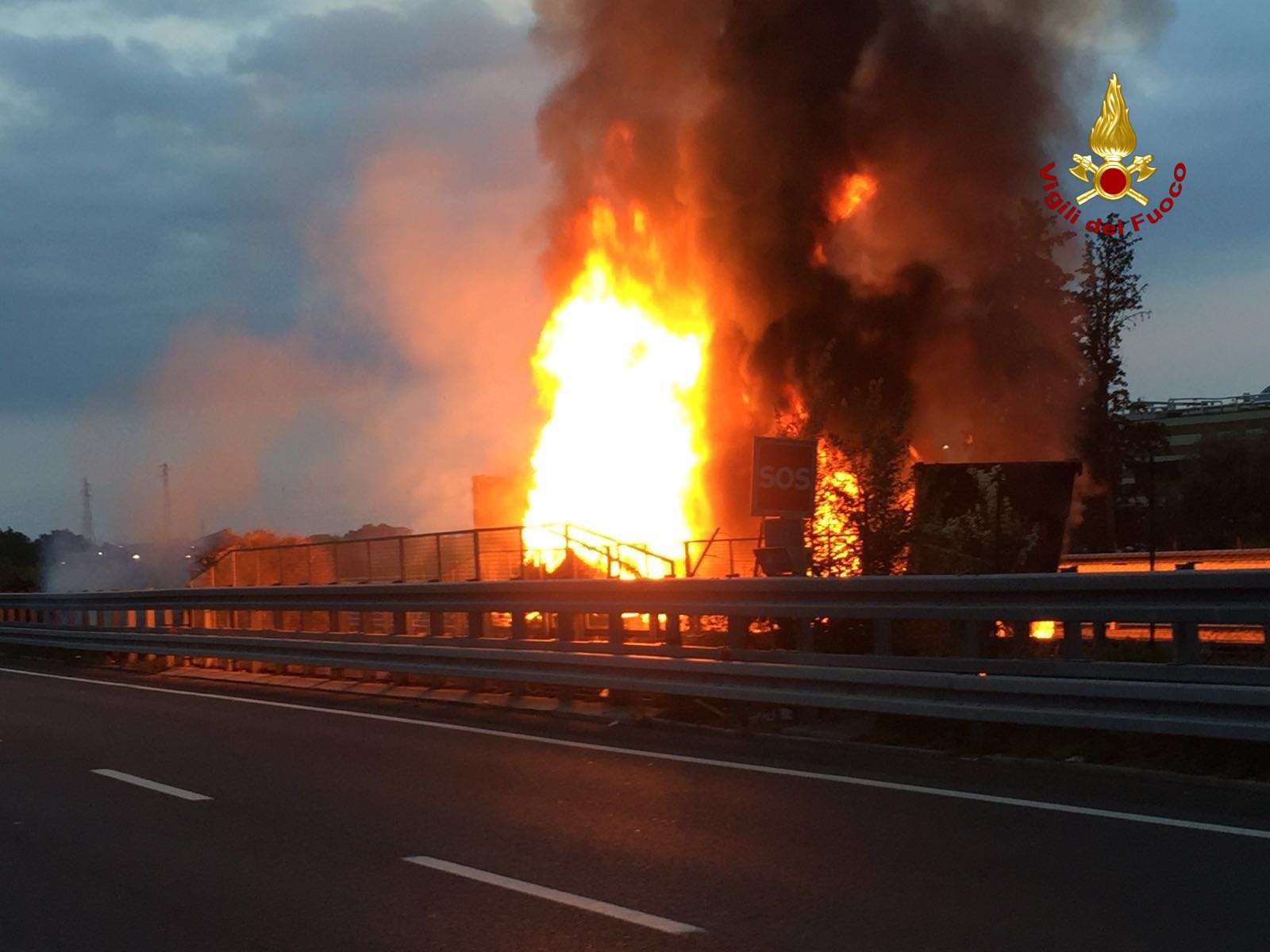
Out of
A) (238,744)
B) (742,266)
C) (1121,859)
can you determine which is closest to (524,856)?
(1121,859)

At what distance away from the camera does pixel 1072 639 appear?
945 centimetres

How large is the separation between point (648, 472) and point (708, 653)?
2344 centimetres

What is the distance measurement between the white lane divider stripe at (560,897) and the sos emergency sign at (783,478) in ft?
21.1

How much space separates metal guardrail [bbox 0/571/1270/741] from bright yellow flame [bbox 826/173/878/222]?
2128 cm

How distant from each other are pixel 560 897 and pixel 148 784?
4.66 m

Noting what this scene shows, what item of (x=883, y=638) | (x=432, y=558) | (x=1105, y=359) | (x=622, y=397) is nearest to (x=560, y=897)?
(x=883, y=638)

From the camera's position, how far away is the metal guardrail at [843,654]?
28.3 feet

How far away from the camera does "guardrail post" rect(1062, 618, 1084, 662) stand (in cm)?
938

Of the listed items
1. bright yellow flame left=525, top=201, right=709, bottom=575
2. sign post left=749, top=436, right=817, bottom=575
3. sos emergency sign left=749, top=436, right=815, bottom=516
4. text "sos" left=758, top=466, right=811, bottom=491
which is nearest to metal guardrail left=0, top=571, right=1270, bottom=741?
sign post left=749, top=436, right=817, bottom=575

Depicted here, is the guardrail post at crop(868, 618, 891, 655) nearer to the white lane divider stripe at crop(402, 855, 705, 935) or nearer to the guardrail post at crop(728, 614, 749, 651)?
the guardrail post at crop(728, 614, 749, 651)

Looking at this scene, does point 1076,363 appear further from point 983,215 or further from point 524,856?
point 524,856

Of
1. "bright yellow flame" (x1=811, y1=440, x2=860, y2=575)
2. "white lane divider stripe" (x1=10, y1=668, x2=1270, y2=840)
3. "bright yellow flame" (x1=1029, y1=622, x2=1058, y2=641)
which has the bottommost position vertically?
"white lane divider stripe" (x1=10, y1=668, x2=1270, y2=840)

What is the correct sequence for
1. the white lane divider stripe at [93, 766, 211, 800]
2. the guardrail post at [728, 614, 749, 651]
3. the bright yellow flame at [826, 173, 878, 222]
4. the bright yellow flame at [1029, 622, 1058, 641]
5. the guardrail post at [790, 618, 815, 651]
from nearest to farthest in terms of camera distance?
1. the white lane divider stripe at [93, 766, 211, 800]
2. the guardrail post at [790, 618, 815, 651]
3. the guardrail post at [728, 614, 749, 651]
4. the bright yellow flame at [1029, 622, 1058, 641]
5. the bright yellow flame at [826, 173, 878, 222]

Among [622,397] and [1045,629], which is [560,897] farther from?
[622,397]
